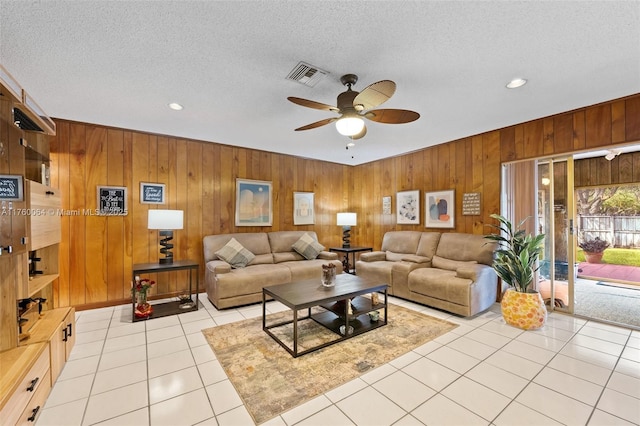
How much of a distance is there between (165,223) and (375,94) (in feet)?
10.4

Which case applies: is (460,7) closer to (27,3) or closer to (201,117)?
(27,3)

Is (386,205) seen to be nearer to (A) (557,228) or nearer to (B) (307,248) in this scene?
(B) (307,248)

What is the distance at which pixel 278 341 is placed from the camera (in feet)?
8.92

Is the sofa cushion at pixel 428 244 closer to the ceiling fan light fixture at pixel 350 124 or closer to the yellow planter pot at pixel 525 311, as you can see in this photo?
the yellow planter pot at pixel 525 311

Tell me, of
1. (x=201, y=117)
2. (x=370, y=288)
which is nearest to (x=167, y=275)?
(x=201, y=117)

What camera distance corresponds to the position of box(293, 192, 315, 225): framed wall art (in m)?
5.61

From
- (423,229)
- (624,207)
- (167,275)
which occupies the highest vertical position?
(624,207)

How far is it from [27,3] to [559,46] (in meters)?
3.52

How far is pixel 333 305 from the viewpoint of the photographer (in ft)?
10.8

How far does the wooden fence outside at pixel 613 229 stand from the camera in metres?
6.18

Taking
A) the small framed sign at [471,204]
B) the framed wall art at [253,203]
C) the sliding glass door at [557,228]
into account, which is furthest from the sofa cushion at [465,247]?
the framed wall art at [253,203]

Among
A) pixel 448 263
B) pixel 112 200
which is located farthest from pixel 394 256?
pixel 112 200

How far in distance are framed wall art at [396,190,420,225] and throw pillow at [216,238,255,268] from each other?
2986 mm

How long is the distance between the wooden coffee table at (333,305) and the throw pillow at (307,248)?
1.61 metres
